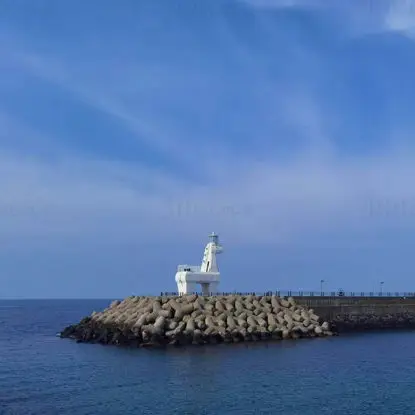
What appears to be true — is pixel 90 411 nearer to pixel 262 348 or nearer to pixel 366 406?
pixel 366 406

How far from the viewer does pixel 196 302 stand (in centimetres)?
4172

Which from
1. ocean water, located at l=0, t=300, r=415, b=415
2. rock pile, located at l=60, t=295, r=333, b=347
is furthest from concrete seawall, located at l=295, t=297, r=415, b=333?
ocean water, located at l=0, t=300, r=415, b=415

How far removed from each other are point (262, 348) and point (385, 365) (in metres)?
7.13

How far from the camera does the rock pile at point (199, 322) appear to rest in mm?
37656

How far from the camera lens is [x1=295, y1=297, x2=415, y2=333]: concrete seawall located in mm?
48719

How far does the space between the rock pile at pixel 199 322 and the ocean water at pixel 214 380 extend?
1.73 meters

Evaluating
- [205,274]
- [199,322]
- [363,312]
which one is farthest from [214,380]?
[363,312]

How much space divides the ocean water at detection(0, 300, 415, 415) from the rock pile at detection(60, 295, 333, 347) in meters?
1.73

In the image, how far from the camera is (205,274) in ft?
153

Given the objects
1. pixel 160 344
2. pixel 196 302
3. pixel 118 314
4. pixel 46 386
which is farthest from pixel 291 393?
pixel 118 314

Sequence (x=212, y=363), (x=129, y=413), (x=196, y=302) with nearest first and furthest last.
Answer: (x=129, y=413) → (x=212, y=363) → (x=196, y=302)

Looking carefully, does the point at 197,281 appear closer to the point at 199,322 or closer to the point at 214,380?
the point at 199,322

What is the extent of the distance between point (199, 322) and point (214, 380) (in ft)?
40.0

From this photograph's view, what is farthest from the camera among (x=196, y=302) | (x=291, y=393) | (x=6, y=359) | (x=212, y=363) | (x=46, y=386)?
(x=196, y=302)
